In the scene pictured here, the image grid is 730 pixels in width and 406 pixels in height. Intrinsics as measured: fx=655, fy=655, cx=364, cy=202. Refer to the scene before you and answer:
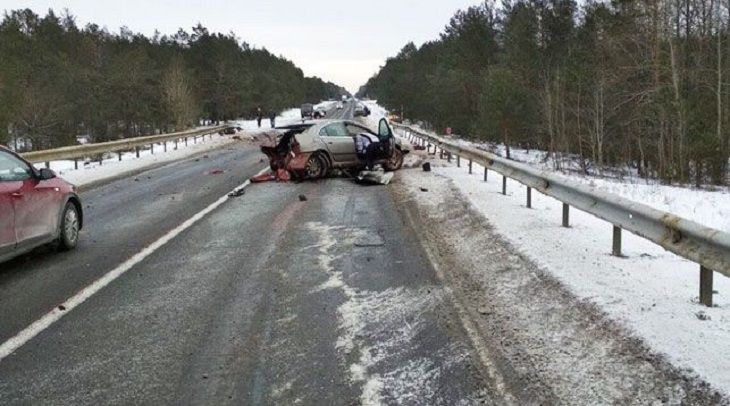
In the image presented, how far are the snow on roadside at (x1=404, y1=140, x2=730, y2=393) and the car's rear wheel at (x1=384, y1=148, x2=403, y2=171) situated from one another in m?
7.77

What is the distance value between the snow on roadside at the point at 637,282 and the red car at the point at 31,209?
5.37m

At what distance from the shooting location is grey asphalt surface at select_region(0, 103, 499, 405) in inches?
156

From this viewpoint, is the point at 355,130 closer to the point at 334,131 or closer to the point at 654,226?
the point at 334,131

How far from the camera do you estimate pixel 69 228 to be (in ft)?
26.9

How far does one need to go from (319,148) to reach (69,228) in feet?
28.6

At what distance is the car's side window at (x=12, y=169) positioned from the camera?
22.7 feet

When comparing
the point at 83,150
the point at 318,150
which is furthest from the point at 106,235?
the point at 83,150

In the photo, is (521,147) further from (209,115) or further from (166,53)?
(166,53)

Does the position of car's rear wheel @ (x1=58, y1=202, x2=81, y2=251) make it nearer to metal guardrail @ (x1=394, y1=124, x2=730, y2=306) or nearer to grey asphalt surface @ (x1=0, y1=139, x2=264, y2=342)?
grey asphalt surface @ (x1=0, y1=139, x2=264, y2=342)

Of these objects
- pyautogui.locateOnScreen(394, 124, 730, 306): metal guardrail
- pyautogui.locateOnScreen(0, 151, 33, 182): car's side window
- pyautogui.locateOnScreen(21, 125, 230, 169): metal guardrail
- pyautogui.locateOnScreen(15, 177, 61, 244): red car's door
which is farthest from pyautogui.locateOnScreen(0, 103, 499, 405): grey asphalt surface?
pyautogui.locateOnScreen(21, 125, 230, 169): metal guardrail

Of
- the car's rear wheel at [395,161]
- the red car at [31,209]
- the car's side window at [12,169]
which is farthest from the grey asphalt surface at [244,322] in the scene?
the car's rear wheel at [395,161]

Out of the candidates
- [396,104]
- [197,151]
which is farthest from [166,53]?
[197,151]

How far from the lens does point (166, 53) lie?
268 ft

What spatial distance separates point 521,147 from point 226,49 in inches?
1578
